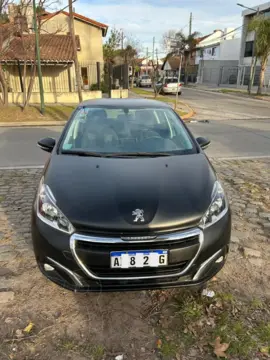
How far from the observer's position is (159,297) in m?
2.58

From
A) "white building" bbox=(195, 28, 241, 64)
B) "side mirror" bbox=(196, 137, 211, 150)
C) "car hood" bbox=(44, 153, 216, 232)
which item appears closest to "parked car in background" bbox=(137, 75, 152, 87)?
"white building" bbox=(195, 28, 241, 64)

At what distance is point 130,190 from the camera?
2.34m

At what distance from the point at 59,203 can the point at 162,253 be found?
2.78 ft

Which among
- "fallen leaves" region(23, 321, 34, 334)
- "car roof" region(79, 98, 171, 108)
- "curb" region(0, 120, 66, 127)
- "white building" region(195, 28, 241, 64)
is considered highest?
"white building" region(195, 28, 241, 64)

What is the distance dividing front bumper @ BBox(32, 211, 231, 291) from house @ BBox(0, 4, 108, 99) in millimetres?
13504

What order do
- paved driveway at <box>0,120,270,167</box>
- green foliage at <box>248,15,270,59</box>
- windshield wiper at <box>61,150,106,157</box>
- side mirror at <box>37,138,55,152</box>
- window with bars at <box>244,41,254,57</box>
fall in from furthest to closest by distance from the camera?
window with bars at <box>244,41,254,57</box> < green foliage at <box>248,15,270,59</box> < paved driveway at <box>0,120,270,167</box> < side mirror at <box>37,138,55,152</box> < windshield wiper at <box>61,150,106,157</box>

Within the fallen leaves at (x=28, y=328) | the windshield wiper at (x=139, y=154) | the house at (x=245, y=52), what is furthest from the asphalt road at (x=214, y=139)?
the house at (x=245, y=52)

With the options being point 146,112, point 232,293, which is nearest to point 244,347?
point 232,293

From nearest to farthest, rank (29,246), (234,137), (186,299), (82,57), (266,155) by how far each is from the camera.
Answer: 1. (186,299)
2. (29,246)
3. (266,155)
4. (234,137)
5. (82,57)

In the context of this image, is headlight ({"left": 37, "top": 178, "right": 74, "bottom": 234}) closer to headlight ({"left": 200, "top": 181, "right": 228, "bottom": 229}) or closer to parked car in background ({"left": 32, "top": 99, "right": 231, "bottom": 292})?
parked car in background ({"left": 32, "top": 99, "right": 231, "bottom": 292})

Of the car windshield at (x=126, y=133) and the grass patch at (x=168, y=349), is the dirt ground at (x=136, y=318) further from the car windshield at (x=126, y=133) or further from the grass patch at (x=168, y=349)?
the car windshield at (x=126, y=133)

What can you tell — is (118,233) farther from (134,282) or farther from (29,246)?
(29,246)

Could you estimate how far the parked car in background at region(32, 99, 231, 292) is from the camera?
2068 mm

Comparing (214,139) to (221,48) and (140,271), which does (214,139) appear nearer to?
(140,271)
